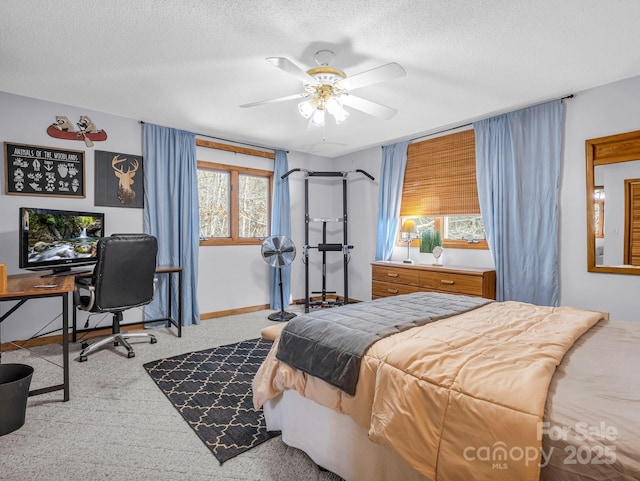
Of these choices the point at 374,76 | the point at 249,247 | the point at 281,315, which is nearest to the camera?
the point at 374,76

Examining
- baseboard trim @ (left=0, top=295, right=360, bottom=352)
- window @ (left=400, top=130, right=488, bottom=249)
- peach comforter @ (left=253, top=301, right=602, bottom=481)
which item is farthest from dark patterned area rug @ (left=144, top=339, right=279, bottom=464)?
window @ (left=400, top=130, right=488, bottom=249)

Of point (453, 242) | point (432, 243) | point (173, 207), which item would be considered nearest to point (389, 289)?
point (432, 243)

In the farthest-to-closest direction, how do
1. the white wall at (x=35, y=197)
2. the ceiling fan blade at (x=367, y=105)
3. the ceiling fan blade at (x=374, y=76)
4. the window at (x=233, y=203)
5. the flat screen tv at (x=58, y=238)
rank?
the window at (x=233, y=203) < the white wall at (x=35, y=197) < the flat screen tv at (x=58, y=238) < the ceiling fan blade at (x=367, y=105) < the ceiling fan blade at (x=374, y=76)

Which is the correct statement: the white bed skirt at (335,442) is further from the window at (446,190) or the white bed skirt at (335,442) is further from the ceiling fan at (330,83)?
the window at (446,190)

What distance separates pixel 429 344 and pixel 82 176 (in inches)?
153

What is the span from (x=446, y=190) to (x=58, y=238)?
13.7 ft

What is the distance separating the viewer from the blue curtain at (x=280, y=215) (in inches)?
200

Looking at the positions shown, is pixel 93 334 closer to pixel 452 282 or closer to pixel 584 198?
pixel 452 282

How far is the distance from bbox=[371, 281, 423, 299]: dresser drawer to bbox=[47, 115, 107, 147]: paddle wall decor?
365 centimetres

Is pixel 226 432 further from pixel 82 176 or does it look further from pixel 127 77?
pixel 82 176

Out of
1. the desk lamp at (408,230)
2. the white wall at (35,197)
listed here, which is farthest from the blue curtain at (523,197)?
the white wall at (35,197)

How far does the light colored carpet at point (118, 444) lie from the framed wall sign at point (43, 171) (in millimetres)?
1765

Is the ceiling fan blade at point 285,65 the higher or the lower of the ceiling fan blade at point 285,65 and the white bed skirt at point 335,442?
the higher

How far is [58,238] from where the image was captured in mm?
3227
